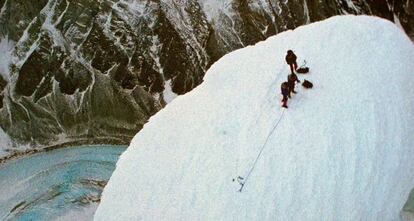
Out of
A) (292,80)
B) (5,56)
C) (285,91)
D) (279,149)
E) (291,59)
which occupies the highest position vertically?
(5,56)

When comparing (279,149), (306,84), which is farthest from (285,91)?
(279,149)

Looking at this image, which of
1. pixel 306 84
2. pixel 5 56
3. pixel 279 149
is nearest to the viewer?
pixel 279 149

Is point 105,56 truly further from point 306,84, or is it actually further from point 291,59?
point 306,84

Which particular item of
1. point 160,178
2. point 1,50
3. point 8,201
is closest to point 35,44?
point 1,50

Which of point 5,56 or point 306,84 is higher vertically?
point 5,56

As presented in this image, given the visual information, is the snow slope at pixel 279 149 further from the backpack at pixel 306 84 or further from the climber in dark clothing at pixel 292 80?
the climber in dark clothing at pixel 292 80

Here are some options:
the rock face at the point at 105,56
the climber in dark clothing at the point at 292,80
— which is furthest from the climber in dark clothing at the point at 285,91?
the rock face at the point at 105,56

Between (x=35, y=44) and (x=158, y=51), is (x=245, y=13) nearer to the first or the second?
(x=158, y=51)

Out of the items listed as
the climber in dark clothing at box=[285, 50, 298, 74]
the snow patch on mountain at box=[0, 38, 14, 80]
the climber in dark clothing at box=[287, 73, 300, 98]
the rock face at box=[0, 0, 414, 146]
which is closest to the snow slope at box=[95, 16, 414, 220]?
the climber in dark clothing at box=[287, 73, 300, 98]

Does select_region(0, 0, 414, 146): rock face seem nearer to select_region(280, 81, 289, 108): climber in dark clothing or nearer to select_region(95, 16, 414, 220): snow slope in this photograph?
select_region(95, 16, 414, 220): snow slope
